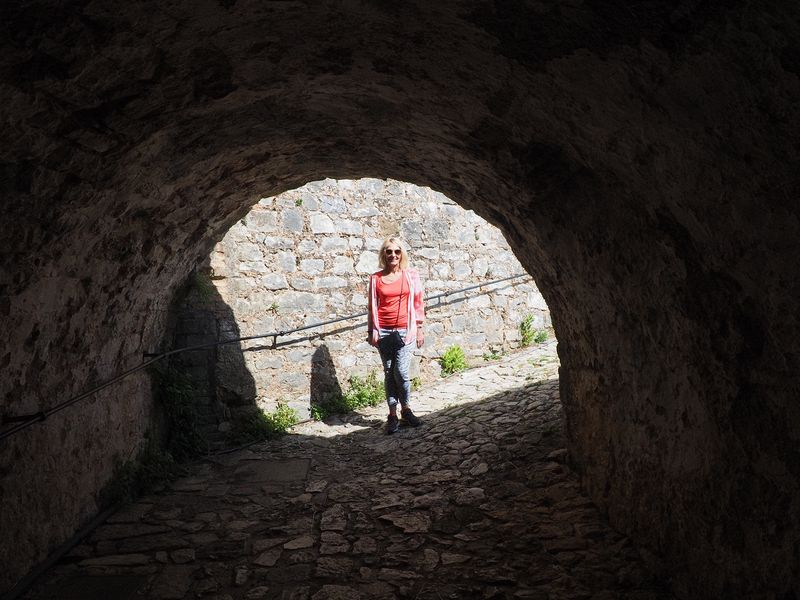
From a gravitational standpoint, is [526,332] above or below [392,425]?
above

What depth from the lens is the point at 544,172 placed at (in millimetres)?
2812

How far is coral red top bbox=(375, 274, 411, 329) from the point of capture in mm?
5820

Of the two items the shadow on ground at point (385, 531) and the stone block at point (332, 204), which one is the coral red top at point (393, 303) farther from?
the stone block at point (332, 204)

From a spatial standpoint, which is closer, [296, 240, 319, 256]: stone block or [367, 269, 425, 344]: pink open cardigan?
[367, 269, 425, 344]: pink open cardigan

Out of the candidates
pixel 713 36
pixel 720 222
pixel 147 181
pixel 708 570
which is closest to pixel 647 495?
pixel 708 570

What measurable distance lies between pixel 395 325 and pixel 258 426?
1.76 meters

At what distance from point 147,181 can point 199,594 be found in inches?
80.0

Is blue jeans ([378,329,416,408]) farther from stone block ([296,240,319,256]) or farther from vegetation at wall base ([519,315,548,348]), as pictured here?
vegetation at wall base ([519,315,548,348])

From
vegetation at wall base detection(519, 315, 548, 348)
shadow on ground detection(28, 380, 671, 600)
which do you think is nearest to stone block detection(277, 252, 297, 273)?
shadow on ground detection(28, 380, 671, 600)

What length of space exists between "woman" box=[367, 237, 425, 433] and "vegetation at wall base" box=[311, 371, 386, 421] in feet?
3.86

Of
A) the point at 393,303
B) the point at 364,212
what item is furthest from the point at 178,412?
the point at 364,212

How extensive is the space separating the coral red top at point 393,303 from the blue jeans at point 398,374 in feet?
0.25

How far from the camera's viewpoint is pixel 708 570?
224 centimetres

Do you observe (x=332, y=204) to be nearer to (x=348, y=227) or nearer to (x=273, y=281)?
(x=348, y=227)
